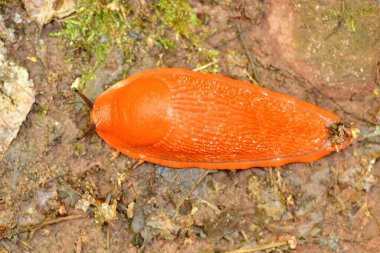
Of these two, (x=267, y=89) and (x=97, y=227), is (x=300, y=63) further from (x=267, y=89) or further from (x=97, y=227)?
(x=97, y=227)

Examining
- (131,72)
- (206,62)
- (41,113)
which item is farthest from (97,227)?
(206,62)

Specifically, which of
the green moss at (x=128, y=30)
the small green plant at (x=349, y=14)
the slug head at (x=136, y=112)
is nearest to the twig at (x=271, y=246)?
the slug head at (x=136, y=112)

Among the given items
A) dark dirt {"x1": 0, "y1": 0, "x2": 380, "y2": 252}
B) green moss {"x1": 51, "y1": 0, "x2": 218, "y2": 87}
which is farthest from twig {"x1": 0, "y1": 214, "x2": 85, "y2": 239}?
green moss {"x1": 51, "y1": 0, "x2": 218, "y2": 87}

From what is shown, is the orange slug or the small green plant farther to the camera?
the small green plant

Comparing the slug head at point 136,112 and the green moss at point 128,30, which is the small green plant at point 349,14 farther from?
the slug head at point 136,112

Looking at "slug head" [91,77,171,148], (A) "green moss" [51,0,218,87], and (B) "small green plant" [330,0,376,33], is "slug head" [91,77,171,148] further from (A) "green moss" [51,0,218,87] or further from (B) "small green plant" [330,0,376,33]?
(B) "small green plant" [330,0,376,33]

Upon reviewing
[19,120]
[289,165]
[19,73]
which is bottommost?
[289,165]
